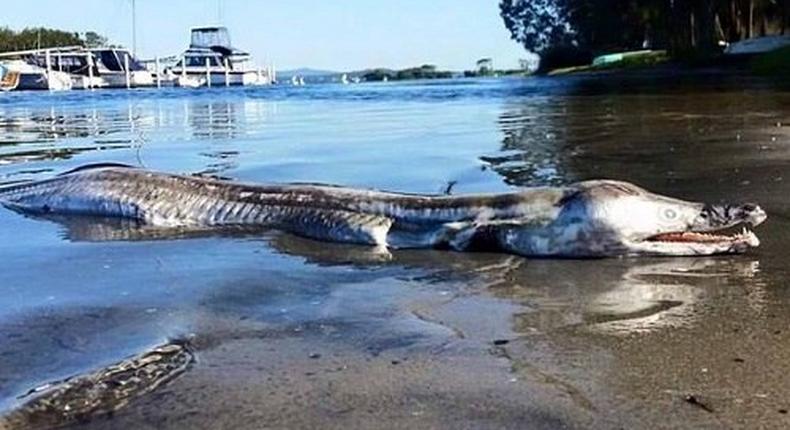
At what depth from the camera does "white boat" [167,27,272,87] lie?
87.2m

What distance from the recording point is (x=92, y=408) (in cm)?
292

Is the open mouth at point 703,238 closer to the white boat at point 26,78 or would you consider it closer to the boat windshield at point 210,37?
the white boat at point 26,78

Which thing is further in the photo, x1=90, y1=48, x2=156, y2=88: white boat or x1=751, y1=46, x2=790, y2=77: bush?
x1=90, y1=48, x2=156, y2=88: white boat

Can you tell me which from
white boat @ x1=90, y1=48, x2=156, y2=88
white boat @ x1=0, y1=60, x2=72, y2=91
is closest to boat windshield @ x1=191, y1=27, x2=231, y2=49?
white boat @ x1=90, y1=48, x2=156, y2=88

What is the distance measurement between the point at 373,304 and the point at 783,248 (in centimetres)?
217

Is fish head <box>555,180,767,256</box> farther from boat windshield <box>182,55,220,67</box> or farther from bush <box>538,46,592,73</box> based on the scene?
boat windshield <box>182,55,220,67</box>

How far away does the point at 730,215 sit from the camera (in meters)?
5.17

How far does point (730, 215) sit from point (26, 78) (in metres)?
73.5

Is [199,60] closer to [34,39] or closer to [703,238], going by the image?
[34,39]

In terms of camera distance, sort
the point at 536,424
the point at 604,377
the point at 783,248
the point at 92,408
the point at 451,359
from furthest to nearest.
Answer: the point at 783,248 < the point at 451,359 < the point at 604,377 < the point at 92,408 < the point at 536,424

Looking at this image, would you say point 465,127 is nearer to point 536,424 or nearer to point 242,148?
point 242,148

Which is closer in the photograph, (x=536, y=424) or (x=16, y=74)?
(x=536, y=424)

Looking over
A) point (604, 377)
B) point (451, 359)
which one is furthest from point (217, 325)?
point (604, 377)

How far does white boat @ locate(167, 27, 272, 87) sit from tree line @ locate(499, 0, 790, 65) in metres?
27.7
